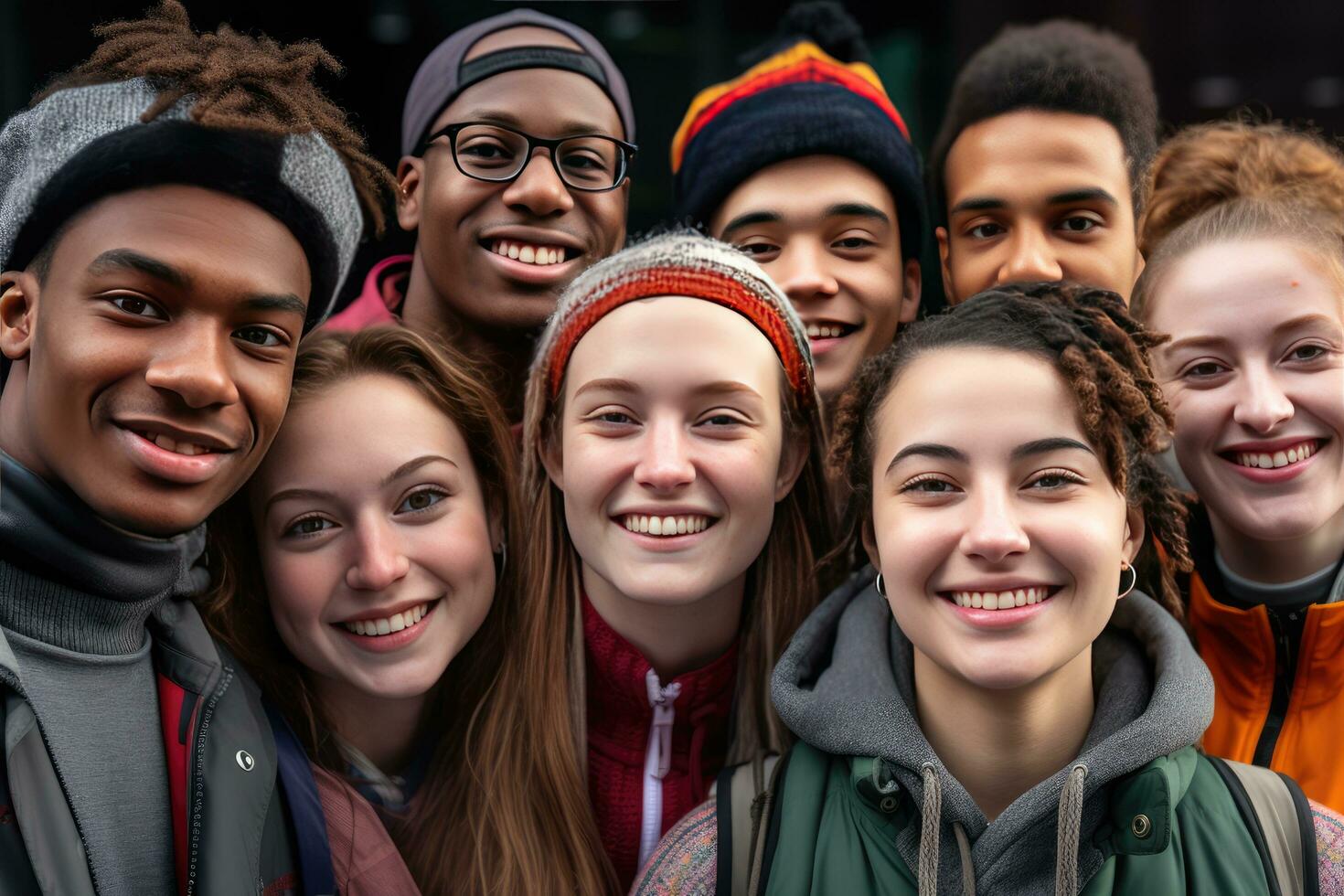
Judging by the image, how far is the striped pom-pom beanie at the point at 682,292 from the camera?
117 inches

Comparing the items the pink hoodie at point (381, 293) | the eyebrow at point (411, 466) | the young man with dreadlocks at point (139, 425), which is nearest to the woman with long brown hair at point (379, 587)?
the eyebrow at point (411, 466)

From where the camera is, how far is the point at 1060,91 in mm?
3553

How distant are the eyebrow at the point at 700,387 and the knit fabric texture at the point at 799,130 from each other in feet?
3.26

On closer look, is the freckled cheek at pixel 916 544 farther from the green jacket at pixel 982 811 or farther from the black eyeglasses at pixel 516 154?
the black eyeglasses at pixel 516 154

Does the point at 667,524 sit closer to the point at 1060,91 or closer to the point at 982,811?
the point at 982,811

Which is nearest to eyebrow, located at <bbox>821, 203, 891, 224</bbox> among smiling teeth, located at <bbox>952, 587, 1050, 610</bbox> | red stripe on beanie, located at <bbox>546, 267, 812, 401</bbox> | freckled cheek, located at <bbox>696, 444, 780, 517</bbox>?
red stripe on beanie, located at <bbox>546, 267, 812, 401</bbox>

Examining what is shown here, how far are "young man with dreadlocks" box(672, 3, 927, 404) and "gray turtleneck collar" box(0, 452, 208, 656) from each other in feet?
6.09

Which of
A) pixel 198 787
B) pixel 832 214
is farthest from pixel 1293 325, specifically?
pixel 198 787

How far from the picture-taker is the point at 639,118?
5.60 m

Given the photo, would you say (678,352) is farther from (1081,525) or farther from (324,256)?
(1081,525)

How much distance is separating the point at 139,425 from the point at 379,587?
671 millimetres

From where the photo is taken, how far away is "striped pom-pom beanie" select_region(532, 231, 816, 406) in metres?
2.98

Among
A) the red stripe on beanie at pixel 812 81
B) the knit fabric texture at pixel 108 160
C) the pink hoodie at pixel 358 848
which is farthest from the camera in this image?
the red stripe on beanie at pixel 812 81

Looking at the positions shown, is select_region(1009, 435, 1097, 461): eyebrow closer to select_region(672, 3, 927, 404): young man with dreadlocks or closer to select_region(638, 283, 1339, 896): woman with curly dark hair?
select_region(638, 283, 1339, 896): woman with curly dark hair
